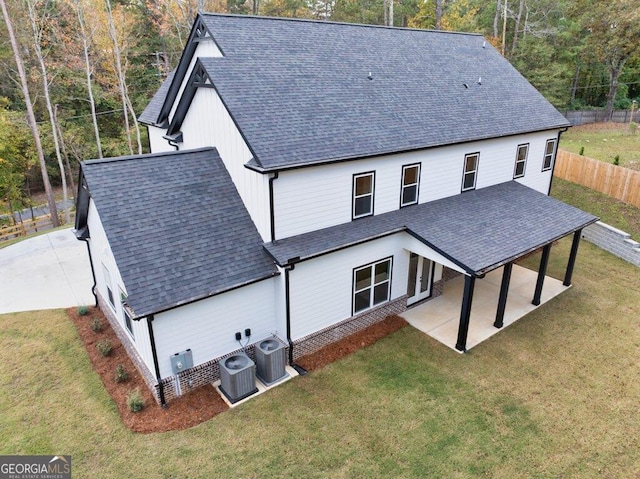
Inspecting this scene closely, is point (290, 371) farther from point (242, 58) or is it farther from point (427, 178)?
point (242, 58)

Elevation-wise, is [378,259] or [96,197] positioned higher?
[96,197]

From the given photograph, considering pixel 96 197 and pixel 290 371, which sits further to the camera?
pixel 290 371

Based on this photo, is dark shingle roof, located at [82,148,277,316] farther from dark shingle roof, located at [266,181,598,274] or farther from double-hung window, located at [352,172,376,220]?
double-hung window, located at [352,172,376,220]

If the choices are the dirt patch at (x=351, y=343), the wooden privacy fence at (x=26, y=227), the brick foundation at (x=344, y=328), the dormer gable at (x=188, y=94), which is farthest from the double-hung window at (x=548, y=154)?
the wooden privacy fence at (x=26, y=227)

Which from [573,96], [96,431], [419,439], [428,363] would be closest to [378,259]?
[428,363]

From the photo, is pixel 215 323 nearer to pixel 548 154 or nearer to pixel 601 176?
pixel 548 154

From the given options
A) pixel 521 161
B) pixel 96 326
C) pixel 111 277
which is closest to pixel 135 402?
pixel 111 277
